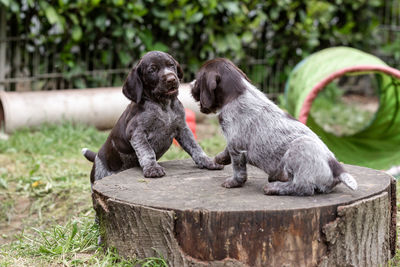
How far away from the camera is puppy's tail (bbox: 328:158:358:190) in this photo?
9.61ft

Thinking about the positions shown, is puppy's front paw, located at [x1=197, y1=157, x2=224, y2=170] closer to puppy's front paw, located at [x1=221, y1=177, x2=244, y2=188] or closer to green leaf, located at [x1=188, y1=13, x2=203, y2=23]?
puppy's front paw, located at [x1=221, y1=177, x2=244, y2=188]

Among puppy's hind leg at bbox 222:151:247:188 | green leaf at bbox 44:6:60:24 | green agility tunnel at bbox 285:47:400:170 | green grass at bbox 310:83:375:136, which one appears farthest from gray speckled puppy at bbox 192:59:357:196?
green grass at bbox 310:83:375:136

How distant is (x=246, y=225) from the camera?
2.80 meters

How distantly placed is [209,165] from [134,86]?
0.74 m

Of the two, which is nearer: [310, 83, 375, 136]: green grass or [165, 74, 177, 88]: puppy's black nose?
[165, 74, 177, 88]: puppy's black nose

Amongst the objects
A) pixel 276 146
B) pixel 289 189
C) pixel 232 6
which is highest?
pixel 232 6

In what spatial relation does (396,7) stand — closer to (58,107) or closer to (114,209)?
(58,107)

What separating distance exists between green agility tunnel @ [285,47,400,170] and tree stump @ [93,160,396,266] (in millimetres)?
2712

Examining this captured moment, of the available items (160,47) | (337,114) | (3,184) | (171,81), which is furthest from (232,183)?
(337,114)

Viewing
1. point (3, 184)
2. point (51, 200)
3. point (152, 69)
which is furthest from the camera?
point (3, 184)

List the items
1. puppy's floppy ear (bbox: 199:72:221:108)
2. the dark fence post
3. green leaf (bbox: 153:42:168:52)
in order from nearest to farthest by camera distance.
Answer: puppy's floppy ear (bbox: 199:72:221:108) → the dark fence post → green leaf (bbox: 153:42:168:52)

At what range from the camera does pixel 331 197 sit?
3012 millimetres

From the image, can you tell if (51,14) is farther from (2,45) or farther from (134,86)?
(134,86)

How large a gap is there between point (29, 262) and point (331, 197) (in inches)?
72.0
